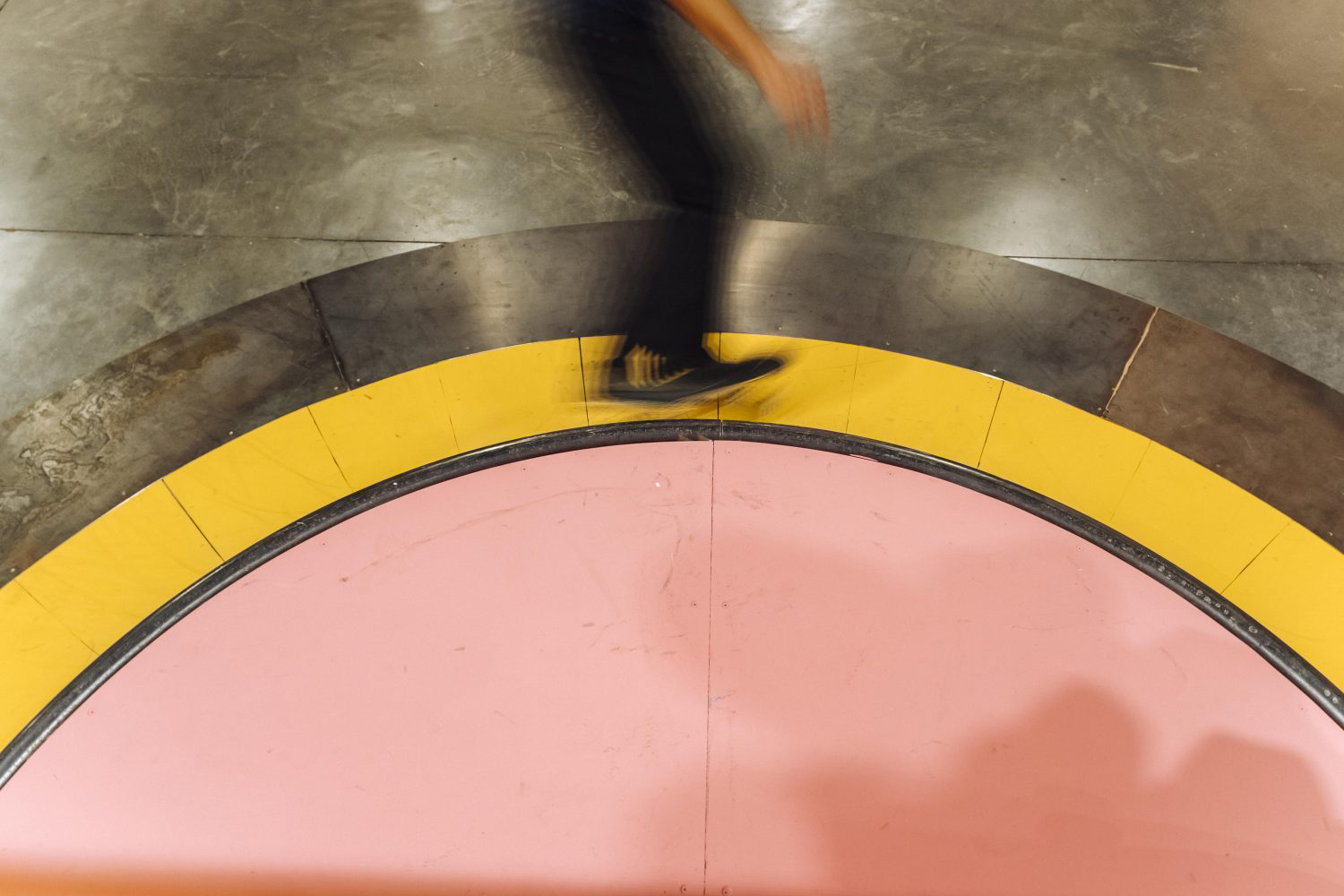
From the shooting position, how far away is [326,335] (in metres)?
2.70

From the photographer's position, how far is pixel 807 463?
246cm

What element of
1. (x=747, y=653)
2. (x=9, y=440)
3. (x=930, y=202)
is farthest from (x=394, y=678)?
(x=930, y=202)

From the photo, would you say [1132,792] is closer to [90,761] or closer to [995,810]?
[995,810]

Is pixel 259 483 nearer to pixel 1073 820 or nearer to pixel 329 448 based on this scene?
pixel 329 448

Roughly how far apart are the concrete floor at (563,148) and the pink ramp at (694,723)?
1.04 m

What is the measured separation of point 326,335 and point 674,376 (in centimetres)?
107

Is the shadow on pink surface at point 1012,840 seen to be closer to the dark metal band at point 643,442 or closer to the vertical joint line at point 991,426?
the dark metal band at point 643,442

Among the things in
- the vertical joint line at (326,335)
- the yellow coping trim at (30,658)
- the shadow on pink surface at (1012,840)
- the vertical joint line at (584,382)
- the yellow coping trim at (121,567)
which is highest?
the vertical joint line at (326,335)

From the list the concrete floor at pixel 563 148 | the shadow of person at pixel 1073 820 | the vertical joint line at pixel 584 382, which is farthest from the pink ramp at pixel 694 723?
the concrete floor at pixel 563 148

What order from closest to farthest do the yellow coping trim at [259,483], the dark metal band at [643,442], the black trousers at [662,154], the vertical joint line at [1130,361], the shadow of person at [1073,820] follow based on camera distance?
the shadow of person at [1073,820] → the dark metal band at [643,442] → the yellow coping trim at [259,483] → the vertical joint line at [1130,361] → the black trousers at [662,154]

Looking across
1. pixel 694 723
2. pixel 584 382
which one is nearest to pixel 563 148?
pixel 584 382

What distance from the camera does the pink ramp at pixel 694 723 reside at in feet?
6.45

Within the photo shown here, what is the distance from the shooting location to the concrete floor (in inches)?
110

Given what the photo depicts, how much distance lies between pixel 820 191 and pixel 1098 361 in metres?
1.04
